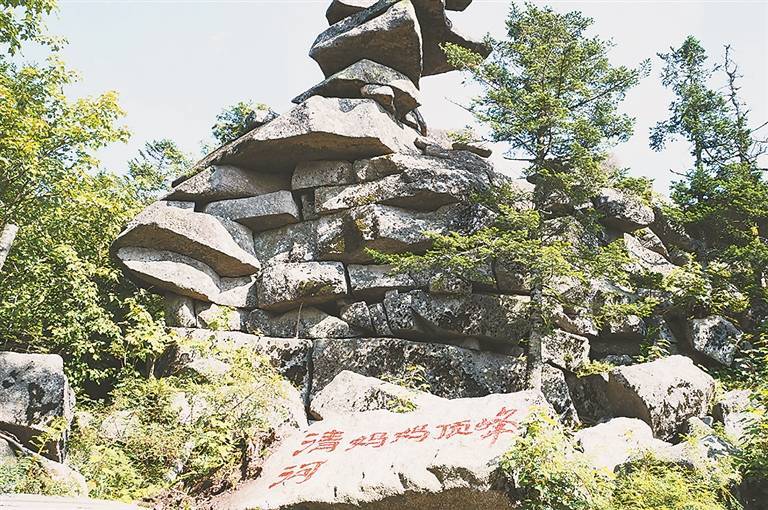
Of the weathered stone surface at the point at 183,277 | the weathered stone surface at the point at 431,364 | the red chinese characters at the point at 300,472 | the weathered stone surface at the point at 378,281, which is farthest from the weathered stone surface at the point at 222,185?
the red chinese characters at the point at 300,472

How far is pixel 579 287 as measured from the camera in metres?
13.7

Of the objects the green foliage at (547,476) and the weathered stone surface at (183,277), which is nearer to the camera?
the green foliage at (547,476)

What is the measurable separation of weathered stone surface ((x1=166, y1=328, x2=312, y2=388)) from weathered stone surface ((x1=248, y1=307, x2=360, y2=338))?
286 millimetres

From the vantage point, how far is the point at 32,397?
8195mm

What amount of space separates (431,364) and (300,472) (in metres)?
6.47

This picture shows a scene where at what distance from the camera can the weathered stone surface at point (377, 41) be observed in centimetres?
1706

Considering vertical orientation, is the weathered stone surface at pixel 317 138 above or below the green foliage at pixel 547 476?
above

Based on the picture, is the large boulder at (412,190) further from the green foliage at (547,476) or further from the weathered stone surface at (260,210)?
the green foliage at (547,476)

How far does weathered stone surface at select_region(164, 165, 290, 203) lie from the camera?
15.6 metres

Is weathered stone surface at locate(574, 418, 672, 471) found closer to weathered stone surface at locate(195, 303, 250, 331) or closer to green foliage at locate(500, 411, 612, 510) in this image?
green foliage at locate(500, 411, 612, 510)

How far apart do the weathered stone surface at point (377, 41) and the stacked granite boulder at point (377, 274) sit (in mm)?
65

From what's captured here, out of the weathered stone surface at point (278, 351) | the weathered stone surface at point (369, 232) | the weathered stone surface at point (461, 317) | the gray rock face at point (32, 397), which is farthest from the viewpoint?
the weathered stone surface at point (369, 232)

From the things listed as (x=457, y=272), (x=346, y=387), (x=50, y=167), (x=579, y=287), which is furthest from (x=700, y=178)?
(x=50, y=167)

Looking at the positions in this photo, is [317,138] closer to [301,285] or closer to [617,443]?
[301,285]
